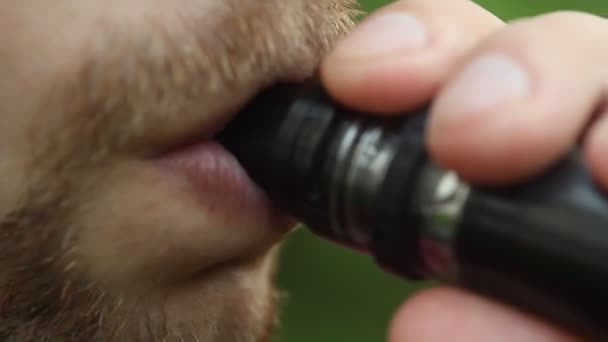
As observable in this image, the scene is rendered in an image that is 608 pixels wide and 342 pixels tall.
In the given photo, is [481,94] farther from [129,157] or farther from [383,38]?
[129,157]

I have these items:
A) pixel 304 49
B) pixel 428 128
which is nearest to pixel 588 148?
pixel 428 128

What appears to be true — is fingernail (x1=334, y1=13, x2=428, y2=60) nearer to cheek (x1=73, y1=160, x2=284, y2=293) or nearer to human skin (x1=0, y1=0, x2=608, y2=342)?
human skin (x1=0, y1=0, x2=608, y2=342)

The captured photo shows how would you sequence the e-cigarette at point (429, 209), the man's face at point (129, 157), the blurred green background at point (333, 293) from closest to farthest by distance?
Result: the e-cigarette at point (429, 209)
the man's face at point (129, 157)
the blurred green background at point (333, 293)

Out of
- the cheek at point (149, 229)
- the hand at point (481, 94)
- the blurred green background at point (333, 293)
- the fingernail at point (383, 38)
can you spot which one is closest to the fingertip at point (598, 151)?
the hand at point (481, 94)

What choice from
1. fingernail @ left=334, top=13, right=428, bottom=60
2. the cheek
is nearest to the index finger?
fingernail @ left=334, top=13, right=428, bottom=60

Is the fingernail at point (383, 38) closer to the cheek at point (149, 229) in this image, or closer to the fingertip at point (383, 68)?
the fingertip at point (383, 68)

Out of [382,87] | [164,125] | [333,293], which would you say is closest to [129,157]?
[164,125]
